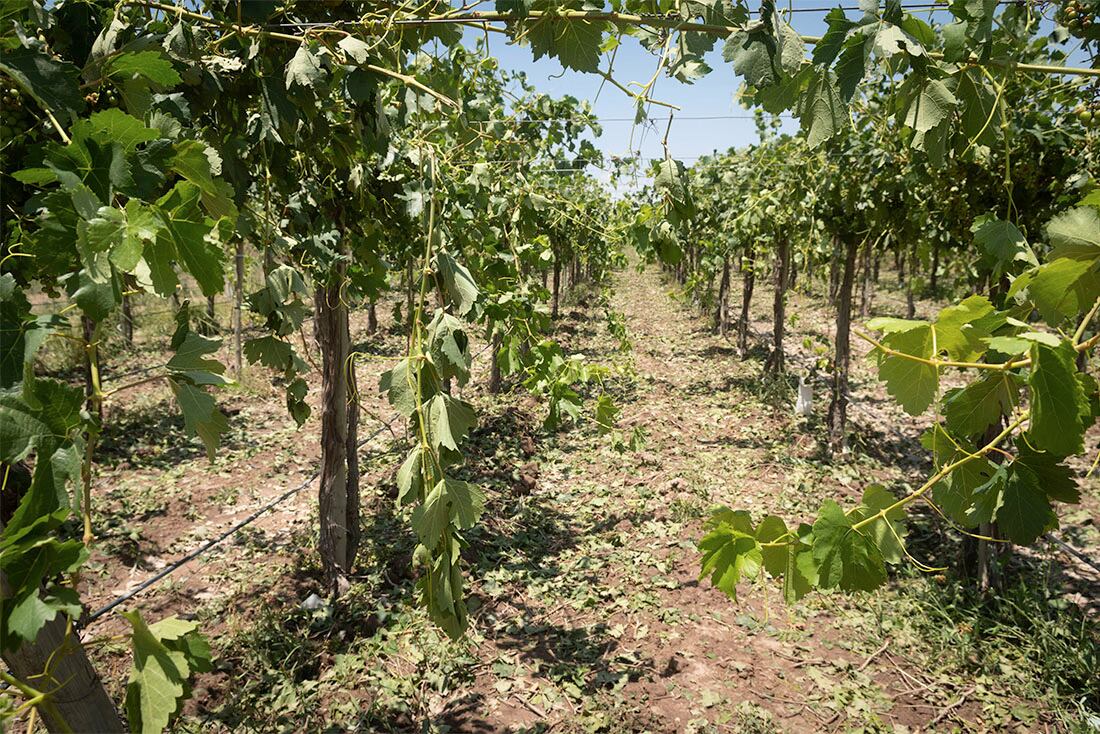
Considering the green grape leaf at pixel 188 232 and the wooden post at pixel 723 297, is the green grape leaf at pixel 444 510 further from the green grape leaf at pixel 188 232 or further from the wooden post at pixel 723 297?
the wooden post at pixel 723 297

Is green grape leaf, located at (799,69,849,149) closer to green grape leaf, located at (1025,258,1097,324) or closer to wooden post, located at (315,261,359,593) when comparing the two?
green grape leaf, located at (1025,258,1097,324)

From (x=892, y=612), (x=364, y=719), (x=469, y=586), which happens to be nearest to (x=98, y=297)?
(x=364, y=719)

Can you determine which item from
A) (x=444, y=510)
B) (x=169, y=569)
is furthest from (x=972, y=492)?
(x=169, y=569)

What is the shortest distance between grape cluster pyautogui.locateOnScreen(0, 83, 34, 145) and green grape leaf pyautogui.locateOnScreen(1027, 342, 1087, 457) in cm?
171

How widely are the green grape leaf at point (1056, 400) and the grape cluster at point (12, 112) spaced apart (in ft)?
5.60

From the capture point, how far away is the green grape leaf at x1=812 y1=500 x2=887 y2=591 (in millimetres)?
869

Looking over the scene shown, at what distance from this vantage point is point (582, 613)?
4.27 meters

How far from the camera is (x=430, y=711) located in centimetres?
327

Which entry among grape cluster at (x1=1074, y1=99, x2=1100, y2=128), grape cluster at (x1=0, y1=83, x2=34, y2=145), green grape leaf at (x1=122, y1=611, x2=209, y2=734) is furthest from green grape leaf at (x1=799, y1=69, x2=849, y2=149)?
grape cluster at (x1=1074, y1=99, x2=1100, y2=128)

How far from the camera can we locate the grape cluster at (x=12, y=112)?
3.77 ft

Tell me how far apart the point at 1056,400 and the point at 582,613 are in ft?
12.9

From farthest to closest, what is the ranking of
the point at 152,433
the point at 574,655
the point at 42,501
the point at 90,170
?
the point at 152,433 < the point at 574,655 < the point at 90,170 < the point at 42,501

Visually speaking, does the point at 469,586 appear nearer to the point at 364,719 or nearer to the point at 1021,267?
the point at 364,719

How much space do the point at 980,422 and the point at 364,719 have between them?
323cm
